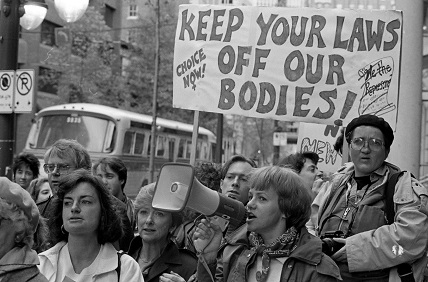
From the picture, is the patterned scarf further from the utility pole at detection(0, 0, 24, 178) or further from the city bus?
the city bus

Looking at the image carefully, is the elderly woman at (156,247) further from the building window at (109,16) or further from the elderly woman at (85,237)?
the building window at (109,16)

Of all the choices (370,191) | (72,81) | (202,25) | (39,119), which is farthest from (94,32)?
(370,191)

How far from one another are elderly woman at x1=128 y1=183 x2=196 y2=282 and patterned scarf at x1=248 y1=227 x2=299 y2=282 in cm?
95

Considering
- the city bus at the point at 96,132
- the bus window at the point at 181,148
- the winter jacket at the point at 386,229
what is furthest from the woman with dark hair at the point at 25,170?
the bus window at the point at 181,148

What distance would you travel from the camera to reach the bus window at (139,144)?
23984 mm

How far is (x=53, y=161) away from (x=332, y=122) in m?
A: 2.44

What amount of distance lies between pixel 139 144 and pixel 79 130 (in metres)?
2.59

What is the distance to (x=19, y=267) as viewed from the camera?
3.44m

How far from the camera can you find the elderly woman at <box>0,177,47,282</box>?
3432 millimetres

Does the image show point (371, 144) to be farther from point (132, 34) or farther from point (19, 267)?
point (132, 34)

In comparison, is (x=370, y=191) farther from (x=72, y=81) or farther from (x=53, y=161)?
(x=72, y=81)

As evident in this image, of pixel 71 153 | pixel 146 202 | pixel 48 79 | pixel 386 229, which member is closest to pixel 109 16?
pixel 48 79

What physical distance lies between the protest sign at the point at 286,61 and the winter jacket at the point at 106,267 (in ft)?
10.5

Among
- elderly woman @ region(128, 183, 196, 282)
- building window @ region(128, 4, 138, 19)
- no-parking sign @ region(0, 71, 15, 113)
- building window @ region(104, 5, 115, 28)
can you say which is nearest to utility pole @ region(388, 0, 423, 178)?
elderly woman @ region(128, 183, 196, 282)
